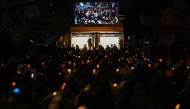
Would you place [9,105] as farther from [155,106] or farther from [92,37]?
[92,37]

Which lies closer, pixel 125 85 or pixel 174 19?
pixel 125 85

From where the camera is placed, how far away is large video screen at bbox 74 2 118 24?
53312 mm

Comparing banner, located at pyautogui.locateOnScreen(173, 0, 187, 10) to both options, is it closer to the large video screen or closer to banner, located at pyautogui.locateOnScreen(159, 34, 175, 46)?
banner, located at pyautogui.locateOnScreen(159, 34, 175, 46)

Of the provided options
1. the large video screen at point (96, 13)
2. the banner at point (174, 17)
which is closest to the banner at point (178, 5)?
the banner at point (174, 17)

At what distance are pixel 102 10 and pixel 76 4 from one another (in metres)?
2.95

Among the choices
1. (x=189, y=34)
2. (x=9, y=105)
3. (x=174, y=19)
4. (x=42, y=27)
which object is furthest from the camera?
(x=42, y=27)

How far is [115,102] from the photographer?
8.36 m

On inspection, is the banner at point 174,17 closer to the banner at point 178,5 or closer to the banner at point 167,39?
the banner at point 178,5

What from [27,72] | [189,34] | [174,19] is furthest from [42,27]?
[27,72]

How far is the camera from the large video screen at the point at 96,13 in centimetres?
5331

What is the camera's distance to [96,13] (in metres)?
54.4

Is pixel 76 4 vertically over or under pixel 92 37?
over

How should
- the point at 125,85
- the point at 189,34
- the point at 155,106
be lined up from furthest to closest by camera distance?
the point at 189,34 → the point at 125,85 → the point at 155,106

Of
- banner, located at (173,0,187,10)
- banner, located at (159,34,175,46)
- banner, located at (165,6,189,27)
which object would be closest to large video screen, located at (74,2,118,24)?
banner, located at (165,6,189,27)
